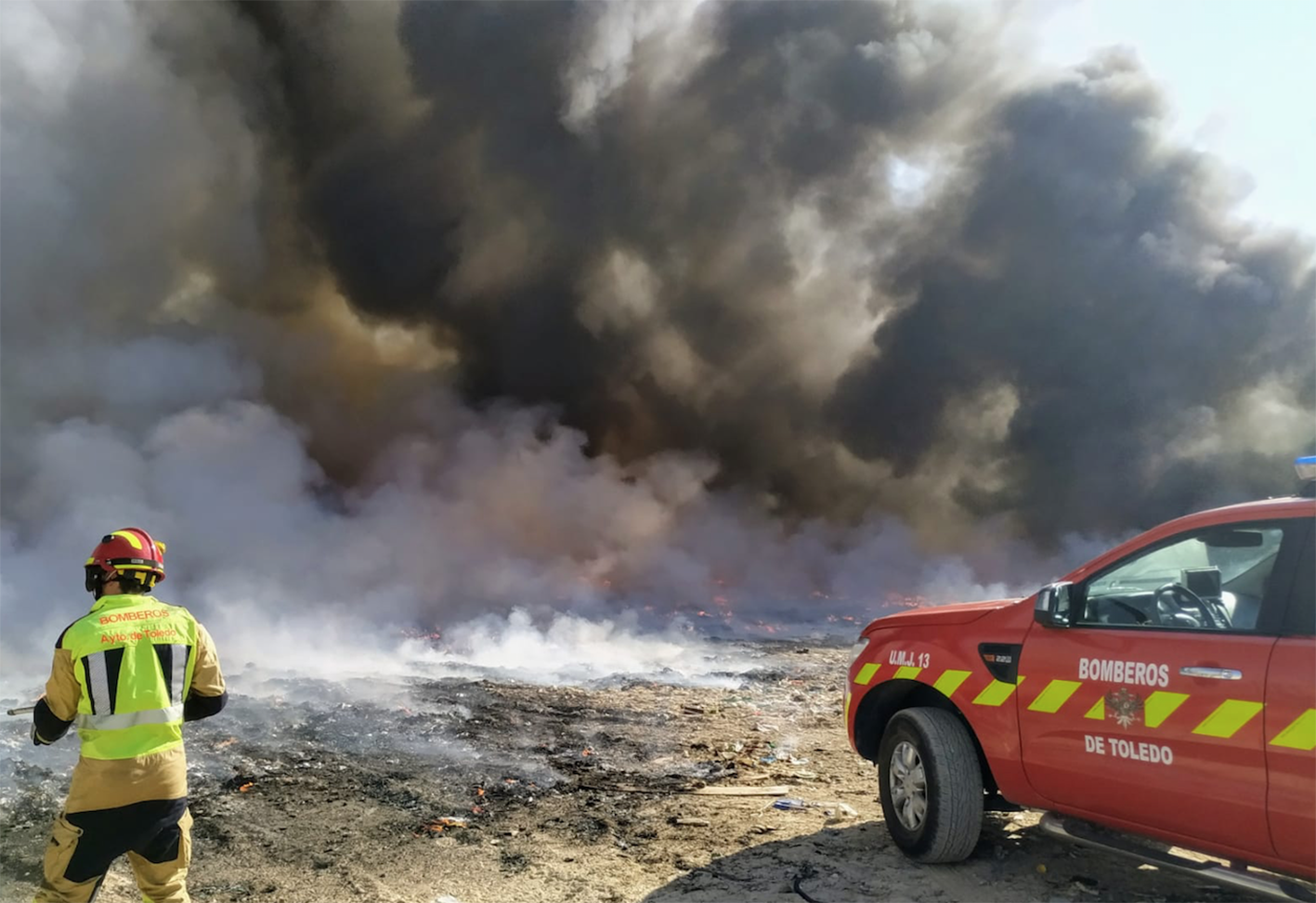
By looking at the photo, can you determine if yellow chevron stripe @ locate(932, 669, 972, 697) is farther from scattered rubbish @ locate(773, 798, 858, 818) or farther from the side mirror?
scattered rubbish @ locate(773, 798, 858, 818)

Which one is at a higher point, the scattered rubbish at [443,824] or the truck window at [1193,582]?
the truck window at [1193,582]

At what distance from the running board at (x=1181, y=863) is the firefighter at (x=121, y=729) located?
3.64 m

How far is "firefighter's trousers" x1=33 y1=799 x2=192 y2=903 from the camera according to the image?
10.2ft

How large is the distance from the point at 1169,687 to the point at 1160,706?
9 cm

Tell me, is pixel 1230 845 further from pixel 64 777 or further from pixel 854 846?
pixel 64 777

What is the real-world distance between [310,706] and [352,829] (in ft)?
10.3

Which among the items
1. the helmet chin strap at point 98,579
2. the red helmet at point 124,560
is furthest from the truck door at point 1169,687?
the helmet chin strap at point 98,579

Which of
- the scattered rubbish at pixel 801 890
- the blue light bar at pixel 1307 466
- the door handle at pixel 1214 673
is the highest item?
the blue light bar at pixel 1307 466

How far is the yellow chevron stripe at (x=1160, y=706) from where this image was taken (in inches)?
134

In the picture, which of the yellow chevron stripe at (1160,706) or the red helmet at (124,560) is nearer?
the red helmet at (124,560)

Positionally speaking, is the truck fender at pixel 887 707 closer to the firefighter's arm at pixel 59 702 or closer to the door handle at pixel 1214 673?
the door handle at pixel 1214 673

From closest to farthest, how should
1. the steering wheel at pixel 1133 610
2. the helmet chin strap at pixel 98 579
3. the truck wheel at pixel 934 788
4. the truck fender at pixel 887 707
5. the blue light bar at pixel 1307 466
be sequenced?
the helmet chin strap at pixel 98 579, the blue light bar at pixel 1307 466, the steering wheel at pixel 1133 610, the truck wheel at pixel 934 788, the truck fender at pixel 887 707

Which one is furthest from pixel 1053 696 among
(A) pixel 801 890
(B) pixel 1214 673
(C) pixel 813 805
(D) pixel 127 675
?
(D) pixel 127 675

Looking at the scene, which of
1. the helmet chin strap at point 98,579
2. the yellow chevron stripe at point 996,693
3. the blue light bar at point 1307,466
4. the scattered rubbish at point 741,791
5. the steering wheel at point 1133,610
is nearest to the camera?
the helmet chin strap at point 98,579
